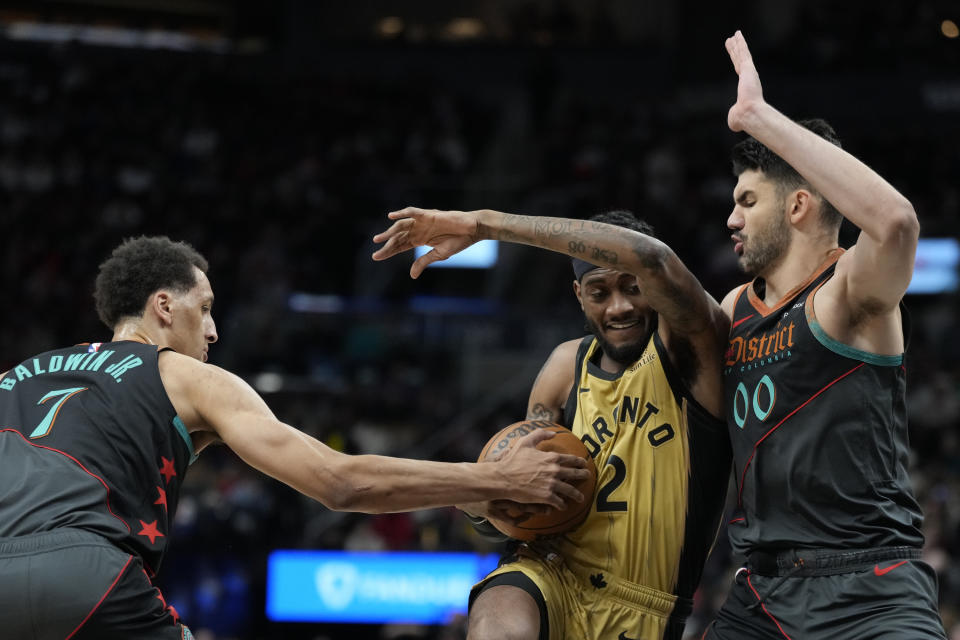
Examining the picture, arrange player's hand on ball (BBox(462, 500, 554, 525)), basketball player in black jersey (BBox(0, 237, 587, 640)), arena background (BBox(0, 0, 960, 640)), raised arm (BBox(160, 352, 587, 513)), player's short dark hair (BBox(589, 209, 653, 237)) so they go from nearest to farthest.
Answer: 1. basketball player in black jersey (BBox(0, 237, 587, 640))
2. raised arm (BBox(160, 352, 587, 513))
3. player's hand on ball (BBox(462, 500, 554, 525))
4. player's short dark hair (BBox(589, 209, 653, 237))
5. arena background (BBox(0, 0, 960, 640))

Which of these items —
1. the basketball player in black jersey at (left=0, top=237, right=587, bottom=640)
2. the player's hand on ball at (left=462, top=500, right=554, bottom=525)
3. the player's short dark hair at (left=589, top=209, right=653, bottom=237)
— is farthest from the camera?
the player's short dark hair at (left=589, top=209, right=653, bottom=237)

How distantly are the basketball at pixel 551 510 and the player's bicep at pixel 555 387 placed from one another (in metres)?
0.37

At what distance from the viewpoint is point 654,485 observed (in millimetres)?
4797

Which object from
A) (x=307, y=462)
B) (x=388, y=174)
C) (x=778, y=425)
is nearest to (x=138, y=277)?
(x=307, y=462)

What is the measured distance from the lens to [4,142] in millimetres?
18484

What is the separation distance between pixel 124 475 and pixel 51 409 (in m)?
0.38

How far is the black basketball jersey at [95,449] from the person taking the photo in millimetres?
3869

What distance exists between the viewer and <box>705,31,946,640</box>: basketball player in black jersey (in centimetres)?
388

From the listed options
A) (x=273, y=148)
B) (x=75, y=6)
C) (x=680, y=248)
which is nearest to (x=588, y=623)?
(x=680, y=248)

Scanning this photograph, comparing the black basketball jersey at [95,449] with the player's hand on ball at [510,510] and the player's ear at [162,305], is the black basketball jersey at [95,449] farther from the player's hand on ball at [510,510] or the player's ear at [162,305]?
the player's hand on ball at [510,510]

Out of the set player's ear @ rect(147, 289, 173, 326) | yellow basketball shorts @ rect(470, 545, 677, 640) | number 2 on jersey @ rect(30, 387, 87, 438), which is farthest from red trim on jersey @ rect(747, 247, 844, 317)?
number 2 on jersey @ rect(30, 387, 87, 438)

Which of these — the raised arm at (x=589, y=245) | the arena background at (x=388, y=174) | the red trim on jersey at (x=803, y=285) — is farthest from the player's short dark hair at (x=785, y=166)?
the arena background at (x=388, y=174)

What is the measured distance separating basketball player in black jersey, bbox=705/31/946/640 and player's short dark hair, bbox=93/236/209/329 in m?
2.28

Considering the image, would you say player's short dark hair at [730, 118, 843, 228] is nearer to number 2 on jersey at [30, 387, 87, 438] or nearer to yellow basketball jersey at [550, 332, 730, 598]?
yellow basketball jersey at [550, 332, 730, 598]
